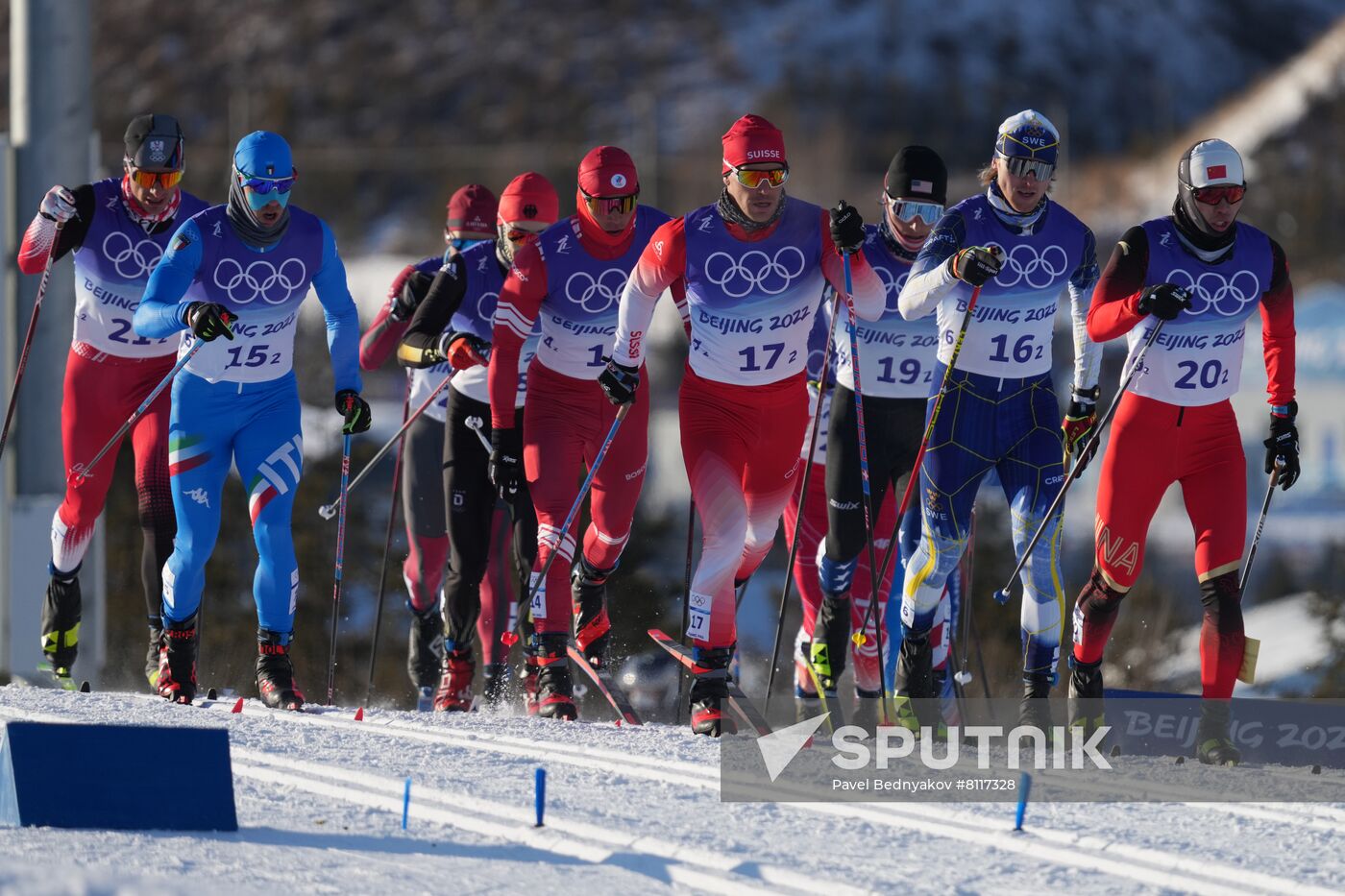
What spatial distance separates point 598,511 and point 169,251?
6.57 feet

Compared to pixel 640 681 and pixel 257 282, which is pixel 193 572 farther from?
pixel 640 681

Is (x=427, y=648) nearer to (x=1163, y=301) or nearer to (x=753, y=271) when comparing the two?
(x=753, y=271)

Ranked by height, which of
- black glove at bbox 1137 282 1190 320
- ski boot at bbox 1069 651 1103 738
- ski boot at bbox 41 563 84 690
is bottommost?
ski boot at bbox 1069 651 1103 738

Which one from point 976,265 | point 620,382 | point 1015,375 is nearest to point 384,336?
point 620,382

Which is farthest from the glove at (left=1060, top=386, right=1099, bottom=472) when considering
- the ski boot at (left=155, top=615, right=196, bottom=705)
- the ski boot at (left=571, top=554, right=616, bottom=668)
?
the ski boot at (left=155, top=615, right=196, bottom=705)

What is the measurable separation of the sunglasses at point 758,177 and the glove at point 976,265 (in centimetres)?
70

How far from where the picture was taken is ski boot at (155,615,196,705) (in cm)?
783

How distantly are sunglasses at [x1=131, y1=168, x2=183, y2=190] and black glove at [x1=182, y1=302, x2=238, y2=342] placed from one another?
40.7 inches

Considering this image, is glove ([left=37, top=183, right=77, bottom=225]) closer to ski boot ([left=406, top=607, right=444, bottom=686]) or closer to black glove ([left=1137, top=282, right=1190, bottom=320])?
ski boot ([left=406, top=607, right=444, bottom=686])

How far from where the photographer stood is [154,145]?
807 centimetres

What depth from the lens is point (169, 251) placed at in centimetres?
757

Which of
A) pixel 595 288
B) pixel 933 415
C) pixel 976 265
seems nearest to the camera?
pixel 976 265

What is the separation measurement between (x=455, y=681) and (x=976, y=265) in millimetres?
3338

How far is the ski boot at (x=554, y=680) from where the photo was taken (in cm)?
822
